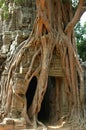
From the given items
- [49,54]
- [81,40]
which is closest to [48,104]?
[49,54]

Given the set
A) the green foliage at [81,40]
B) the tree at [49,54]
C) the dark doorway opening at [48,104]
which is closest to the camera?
the tree at [49,54]

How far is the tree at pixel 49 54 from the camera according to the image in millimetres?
9836

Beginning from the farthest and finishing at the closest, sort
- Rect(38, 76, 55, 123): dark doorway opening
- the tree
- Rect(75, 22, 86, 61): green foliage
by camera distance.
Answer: Rect(75, 22, 86, 61): green foliage, Rect(38, 76, 55, 123): dark doorway opening, the tree

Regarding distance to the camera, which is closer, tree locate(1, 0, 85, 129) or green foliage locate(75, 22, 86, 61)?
tree locate(1, 0, 85, 129)

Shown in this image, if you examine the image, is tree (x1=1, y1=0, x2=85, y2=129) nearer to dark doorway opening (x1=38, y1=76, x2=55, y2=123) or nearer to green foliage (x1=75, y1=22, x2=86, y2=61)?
dark doorway opening (x1=38, y1=76, x2=55, y2=123)

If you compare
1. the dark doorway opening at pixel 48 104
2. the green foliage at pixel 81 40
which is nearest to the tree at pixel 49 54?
the dark doorway opening at pixel 48 104

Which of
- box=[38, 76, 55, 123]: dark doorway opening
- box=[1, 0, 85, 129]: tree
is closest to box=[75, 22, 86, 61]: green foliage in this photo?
box=[38, 76, 55, 123]: dark doorway opening

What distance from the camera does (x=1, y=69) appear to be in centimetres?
1073

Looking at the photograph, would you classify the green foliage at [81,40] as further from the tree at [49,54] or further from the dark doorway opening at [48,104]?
the tree at [49,54]

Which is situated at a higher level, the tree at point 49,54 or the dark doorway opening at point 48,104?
the tree at point 49,54

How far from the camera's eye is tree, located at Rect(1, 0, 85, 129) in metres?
9.84

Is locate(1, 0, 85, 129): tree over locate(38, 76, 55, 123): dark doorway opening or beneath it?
over

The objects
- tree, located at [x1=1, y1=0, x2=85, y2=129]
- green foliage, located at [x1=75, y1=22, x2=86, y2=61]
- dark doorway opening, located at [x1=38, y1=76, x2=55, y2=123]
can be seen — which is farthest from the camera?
green foliage, located at [x1=75, y1=22, x2=86, y2=61]

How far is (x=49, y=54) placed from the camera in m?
10.1
